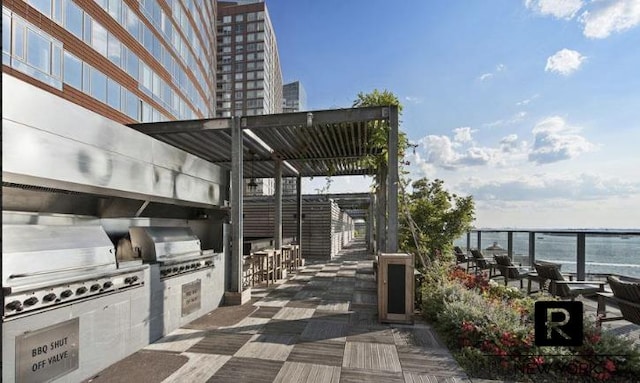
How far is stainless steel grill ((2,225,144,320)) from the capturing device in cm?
275

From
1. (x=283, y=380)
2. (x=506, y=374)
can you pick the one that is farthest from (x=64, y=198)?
(x=506, y=374)

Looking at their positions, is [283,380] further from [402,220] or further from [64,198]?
[402,220]

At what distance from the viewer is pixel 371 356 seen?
13.0 feet

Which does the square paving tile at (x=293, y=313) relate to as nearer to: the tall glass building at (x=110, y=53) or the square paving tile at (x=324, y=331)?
the square paving tile at (x=324, y=331)

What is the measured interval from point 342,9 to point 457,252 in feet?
27.3

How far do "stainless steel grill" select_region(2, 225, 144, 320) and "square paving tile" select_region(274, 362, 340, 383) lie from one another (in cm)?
208

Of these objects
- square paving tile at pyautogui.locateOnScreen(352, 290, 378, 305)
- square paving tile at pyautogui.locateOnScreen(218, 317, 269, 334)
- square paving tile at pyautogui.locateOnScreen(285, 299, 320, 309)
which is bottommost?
square paving tile at pyautogui.locateOnScreen(352, 290, 378, 305)

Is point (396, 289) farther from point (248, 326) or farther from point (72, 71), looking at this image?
point (72, 71)

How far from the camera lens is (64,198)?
12.2 ft

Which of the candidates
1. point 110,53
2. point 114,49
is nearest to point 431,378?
point 110,53

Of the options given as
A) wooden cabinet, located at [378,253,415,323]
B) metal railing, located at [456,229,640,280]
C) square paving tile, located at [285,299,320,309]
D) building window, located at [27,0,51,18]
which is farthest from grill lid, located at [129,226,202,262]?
building window, located at [27,0,51,18]

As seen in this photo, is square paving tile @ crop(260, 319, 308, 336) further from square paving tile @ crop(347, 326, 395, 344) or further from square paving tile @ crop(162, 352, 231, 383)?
square paving tile @ crop(162, 352, 231, 383)

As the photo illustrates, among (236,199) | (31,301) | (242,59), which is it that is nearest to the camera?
(31,301)

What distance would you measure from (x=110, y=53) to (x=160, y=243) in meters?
15.2
